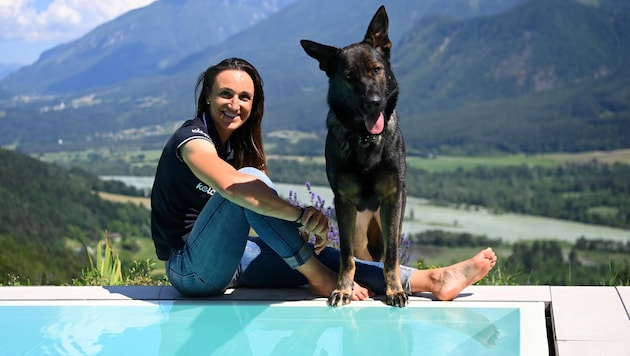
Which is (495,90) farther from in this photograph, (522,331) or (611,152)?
(522,331)

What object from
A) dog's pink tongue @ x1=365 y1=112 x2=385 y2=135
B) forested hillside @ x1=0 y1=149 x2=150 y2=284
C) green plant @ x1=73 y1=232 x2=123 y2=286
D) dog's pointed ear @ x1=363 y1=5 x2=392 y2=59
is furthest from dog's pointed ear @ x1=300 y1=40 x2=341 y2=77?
forested hillside @ x1=0 y1=149 x2=150 y2=284

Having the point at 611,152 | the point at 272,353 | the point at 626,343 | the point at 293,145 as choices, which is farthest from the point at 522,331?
the point at 293,145

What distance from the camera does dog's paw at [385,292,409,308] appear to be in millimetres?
3357

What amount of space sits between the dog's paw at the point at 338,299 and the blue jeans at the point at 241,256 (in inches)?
6.7

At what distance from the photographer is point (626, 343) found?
111 inches

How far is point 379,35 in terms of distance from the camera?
3258mm

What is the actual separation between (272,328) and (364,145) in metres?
0.83

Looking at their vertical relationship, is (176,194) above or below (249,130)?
below

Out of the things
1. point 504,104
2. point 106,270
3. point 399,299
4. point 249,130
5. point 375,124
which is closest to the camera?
point 375,124

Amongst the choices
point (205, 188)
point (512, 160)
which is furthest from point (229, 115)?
point (512, 160)

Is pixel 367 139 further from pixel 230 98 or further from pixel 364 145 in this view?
pixel 230 98

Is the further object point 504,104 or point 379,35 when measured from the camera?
point 504,104

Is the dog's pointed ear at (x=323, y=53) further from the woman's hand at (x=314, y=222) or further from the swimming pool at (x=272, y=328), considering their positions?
the swimming pool at (x=272, y=328)

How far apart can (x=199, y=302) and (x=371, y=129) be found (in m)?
1.11
